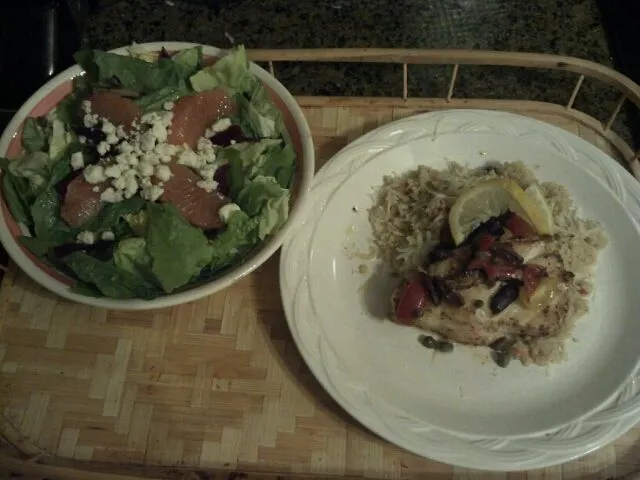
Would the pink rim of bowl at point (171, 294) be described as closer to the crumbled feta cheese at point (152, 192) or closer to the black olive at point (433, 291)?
the crumbled feta cheese at point (152, 192)

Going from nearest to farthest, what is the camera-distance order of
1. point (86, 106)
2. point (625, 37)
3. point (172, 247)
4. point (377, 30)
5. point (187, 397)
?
1. point (172, 247)
2. point (187, 397)
3. point (86, 106)
4. point (625, 37)
5. point (377, 30)

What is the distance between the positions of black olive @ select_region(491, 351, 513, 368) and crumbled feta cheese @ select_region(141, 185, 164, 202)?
0.93 meters

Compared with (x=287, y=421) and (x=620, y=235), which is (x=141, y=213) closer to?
(x=287, y=421)

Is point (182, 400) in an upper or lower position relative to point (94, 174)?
lower

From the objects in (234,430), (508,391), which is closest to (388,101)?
(508,391)

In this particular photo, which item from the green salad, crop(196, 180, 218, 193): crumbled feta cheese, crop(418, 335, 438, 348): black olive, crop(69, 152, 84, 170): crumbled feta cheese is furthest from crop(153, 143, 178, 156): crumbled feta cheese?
crop(418, 335, 438, 348): black olive

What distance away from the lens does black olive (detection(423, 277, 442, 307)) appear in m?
1.68

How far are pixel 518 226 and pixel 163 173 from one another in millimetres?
906

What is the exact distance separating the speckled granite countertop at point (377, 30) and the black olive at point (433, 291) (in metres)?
1.20

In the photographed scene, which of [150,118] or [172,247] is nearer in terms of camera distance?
[172,247]

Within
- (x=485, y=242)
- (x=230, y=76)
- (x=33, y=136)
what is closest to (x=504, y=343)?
(x=485, y=242)

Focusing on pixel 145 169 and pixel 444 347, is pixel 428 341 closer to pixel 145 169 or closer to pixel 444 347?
pixel 444 347

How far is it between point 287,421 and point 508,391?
0.55 m

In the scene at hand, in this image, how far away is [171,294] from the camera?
5.43 ft
